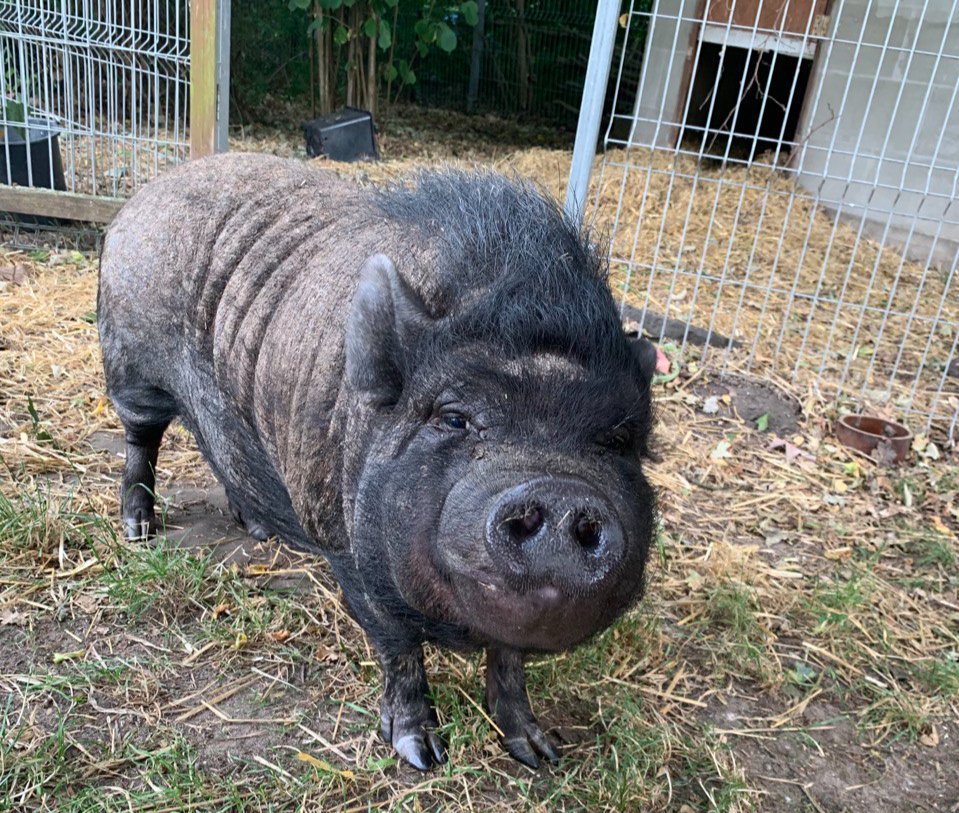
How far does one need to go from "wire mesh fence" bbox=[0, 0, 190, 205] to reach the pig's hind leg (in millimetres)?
3416

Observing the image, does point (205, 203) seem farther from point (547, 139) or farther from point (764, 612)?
point (547, 139)

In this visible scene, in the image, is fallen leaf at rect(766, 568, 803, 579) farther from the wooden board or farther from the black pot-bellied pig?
the wooden board

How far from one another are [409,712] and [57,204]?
5.39 m

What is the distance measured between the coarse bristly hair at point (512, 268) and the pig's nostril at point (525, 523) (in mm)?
461

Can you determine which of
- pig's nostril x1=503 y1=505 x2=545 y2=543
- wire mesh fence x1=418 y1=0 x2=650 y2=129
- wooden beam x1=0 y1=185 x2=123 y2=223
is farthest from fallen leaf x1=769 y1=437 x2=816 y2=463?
wire mesh fence x1=418 y1=0 x2=650 y2=129

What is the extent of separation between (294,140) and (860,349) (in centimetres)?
754

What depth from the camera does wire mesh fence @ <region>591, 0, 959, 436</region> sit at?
6.09 m

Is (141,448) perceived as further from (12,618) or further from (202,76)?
(202,76)

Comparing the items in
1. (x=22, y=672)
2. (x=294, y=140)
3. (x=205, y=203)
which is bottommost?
(x=22, y=672)

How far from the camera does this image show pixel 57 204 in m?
6.66

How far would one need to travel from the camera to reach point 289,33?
13.2 meters

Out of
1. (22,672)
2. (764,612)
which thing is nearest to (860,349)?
(764,612)

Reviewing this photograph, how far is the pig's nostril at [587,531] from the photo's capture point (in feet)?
6.16

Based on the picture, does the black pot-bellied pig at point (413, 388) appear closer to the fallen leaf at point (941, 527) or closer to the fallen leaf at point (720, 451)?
the fallen leaf at point (720, 451)
